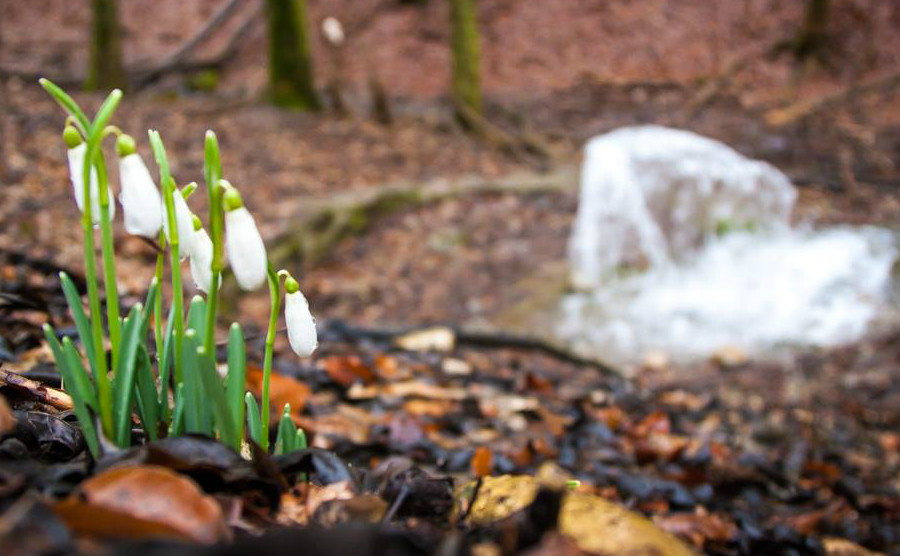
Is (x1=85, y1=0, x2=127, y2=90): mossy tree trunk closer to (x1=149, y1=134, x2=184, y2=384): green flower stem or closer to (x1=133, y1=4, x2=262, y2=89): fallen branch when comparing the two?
(x1=133, y1=4, x2=262, y2=89): fallen branch

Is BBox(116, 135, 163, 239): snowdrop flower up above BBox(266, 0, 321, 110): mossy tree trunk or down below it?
below

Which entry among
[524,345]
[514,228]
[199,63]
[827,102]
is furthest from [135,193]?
[199,63]

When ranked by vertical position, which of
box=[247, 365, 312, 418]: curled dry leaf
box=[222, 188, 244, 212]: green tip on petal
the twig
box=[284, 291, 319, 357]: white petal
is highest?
box=[222, 188, 244, 212]: green tip on petal

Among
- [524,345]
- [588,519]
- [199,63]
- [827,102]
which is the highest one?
[199,63]

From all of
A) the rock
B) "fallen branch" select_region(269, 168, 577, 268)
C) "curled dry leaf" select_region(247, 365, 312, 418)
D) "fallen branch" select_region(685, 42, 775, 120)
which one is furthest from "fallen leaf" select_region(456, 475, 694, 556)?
"fallen branch" select_region(685, 42, 775, 120)

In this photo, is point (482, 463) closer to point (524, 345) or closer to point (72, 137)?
point (72, 137)

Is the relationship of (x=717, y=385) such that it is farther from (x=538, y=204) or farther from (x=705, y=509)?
(x=538, y=204)

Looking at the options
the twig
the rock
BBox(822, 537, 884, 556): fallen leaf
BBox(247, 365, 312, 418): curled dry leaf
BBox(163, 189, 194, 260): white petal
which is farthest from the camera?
the rock
